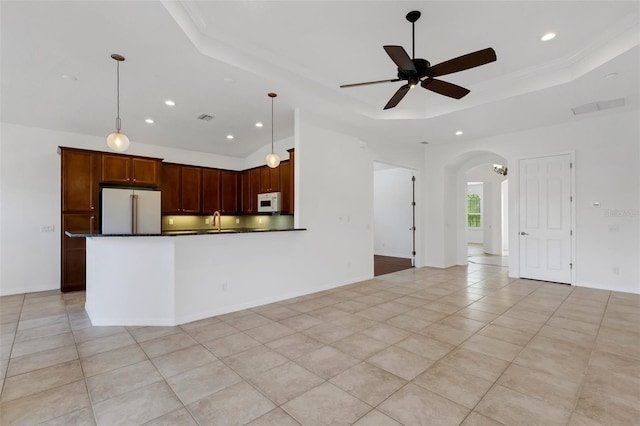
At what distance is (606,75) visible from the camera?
12.0ft

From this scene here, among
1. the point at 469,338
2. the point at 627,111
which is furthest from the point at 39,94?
the point at 627,111

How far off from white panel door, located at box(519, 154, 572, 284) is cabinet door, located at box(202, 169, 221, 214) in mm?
6749

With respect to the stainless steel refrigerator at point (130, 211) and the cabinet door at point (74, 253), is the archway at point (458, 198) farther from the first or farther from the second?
the cabinet door at point (74, 253)

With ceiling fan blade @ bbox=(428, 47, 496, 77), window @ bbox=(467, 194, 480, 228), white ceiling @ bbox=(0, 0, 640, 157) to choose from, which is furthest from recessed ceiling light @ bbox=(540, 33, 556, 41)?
window @ bbox=(467, 194, 480, 228)

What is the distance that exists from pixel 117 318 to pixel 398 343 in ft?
10.7

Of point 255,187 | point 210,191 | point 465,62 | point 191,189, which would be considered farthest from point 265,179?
point 465,62

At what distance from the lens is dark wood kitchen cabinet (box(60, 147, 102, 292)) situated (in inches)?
204

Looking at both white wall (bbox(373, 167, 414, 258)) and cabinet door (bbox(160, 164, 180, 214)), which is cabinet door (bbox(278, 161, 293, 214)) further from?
white wall (bbox(373, 167, 414, 258))

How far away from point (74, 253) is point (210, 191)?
9.29 ft

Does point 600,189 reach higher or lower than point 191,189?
lower

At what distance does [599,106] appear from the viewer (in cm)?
461

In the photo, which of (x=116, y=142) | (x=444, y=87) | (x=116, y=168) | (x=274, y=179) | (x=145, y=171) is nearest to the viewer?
(x=444, y=87)

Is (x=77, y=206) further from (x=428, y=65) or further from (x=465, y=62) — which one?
(x=465, y=62)

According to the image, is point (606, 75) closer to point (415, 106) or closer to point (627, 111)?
point (627, 111)
